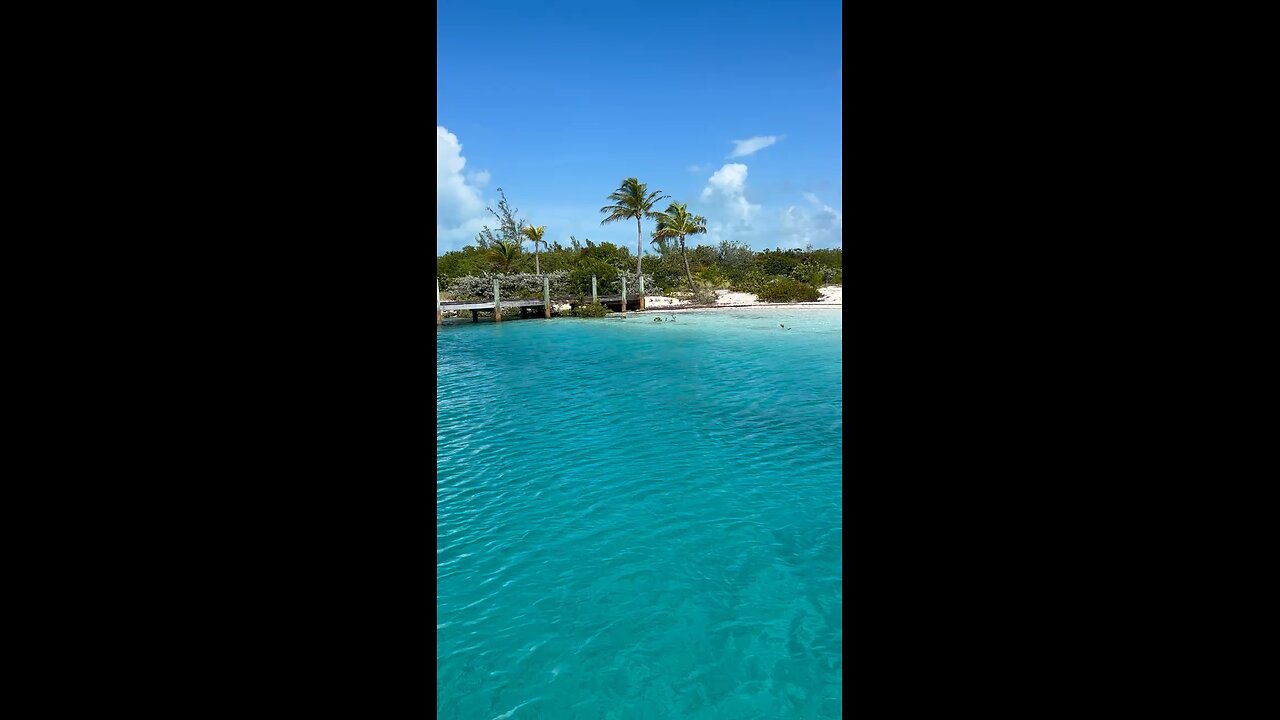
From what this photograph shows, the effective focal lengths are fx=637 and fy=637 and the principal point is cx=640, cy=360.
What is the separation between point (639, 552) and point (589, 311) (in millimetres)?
22260

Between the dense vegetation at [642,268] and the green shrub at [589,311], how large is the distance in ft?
5.63

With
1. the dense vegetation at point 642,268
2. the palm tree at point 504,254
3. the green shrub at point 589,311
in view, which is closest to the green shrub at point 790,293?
the dense vegetation at point 642,268

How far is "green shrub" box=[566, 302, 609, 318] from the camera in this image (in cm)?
2755

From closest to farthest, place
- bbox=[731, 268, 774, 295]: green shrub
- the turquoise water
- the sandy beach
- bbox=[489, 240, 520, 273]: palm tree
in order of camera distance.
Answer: the turquoise water → the sandy beach → bbox=[489, 240, 520, 273]: palm tree → bbox=[731, 268, 774, 295]: green shrub

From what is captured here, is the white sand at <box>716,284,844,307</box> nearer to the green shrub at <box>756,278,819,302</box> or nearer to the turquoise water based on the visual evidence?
the green shrub at <box>756,278,819,302</box>

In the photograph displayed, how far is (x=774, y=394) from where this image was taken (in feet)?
39.6

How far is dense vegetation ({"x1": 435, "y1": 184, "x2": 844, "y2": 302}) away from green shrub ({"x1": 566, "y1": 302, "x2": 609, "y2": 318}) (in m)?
1.72

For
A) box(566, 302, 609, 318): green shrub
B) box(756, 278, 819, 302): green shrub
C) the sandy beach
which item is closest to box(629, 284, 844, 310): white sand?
the sandy beach

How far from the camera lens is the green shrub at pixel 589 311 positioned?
1085 inches

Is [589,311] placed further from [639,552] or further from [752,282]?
[639,552]
